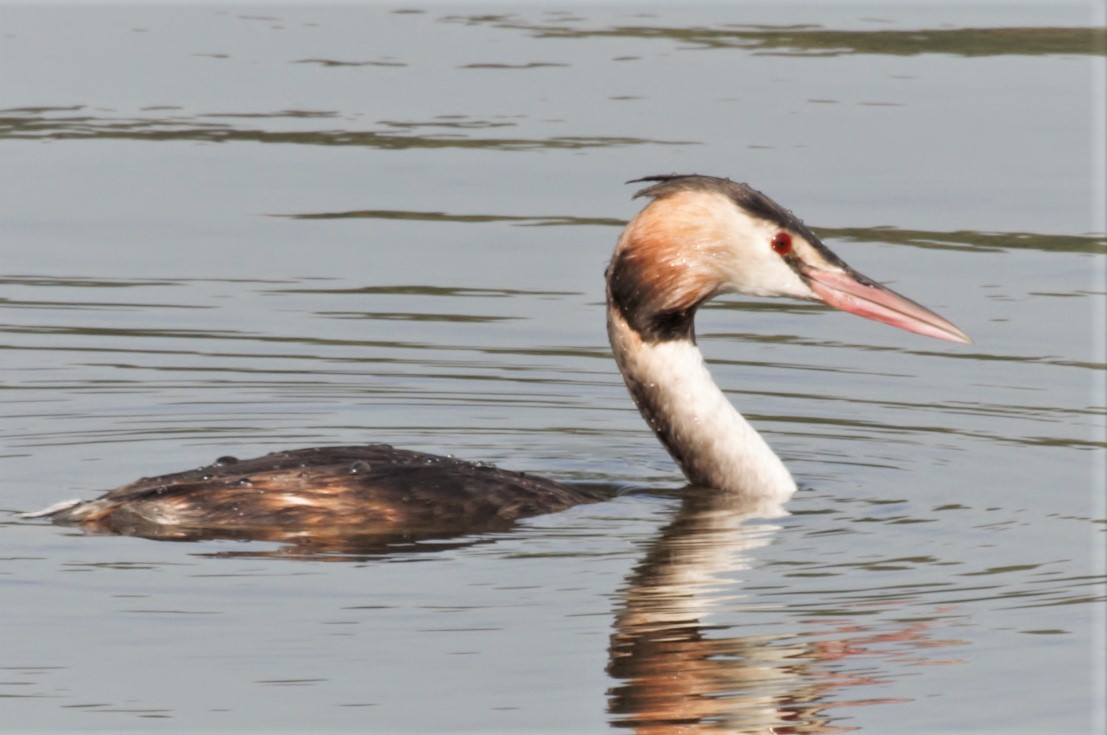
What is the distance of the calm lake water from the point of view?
278 inches

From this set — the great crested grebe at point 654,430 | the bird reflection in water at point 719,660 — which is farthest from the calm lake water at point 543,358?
the great crested grebe at point 654,430

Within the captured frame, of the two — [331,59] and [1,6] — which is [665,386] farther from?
[1,6]

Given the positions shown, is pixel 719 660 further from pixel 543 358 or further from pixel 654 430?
pixel 543 358

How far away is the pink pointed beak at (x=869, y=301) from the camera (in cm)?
938

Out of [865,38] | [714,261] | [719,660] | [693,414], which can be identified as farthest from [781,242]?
[865,38]

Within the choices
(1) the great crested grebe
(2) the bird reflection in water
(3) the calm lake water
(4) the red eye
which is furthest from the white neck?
(2) the bird reflection in water

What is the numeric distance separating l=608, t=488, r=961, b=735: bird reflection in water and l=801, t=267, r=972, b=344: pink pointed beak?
148 cm

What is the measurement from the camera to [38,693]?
22.0 ft

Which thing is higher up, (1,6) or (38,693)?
(1,6)

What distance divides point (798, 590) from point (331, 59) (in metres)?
11.4

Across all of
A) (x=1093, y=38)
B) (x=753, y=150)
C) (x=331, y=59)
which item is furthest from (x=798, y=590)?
(x=1093, y=38)

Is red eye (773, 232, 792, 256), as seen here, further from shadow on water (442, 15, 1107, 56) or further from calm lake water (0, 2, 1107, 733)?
shadow on water (442, 15, 1107, 56)

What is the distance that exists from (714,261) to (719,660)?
95.7 inches

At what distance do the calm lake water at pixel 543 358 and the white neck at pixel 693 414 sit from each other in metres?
0.17
